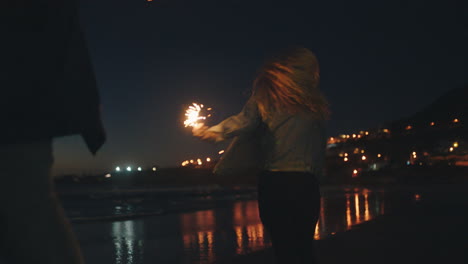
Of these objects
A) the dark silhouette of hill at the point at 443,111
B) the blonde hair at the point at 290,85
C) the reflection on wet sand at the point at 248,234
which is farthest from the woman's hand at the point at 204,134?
the dark silhouette of hill at the point at 443,111

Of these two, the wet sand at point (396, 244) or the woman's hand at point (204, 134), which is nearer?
the woman's hand at point (204, 134)

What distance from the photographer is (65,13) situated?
4.94 ft

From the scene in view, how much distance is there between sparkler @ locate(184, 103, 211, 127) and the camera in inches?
132

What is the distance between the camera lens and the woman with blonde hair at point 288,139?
3133mm

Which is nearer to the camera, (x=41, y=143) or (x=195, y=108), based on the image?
(x=41, y=143)

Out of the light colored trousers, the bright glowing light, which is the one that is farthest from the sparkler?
the light colored trousers

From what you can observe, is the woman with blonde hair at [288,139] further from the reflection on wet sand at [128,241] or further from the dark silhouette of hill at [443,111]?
the dark silhouette of hill at [443,111]

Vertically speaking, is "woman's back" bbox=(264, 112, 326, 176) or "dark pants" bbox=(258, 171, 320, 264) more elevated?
"woman's back" bbox=(264, 112, 326, 176)

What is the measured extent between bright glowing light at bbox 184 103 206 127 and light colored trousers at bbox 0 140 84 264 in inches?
76.2

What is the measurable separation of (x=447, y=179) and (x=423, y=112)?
316ft

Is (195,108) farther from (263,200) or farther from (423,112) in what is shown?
(423,112)

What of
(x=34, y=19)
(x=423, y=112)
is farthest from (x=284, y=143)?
(x=423, y=112)

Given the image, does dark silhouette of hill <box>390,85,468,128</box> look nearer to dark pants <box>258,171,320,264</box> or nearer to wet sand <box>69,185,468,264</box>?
wet sand <box>69,185,468,264</box>

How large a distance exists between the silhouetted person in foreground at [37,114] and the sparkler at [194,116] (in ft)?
5.95
